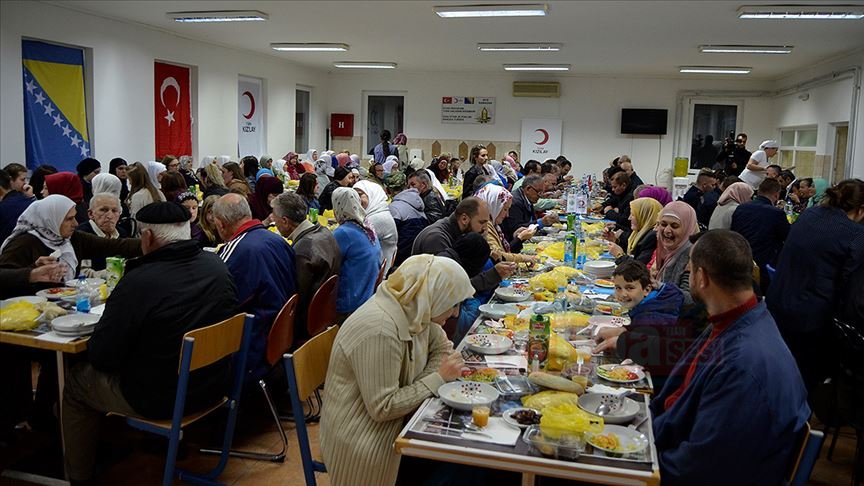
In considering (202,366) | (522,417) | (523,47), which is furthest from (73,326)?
(523,47)

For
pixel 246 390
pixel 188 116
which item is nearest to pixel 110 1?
pixel 188 116

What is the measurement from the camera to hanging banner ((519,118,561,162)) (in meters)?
16.8

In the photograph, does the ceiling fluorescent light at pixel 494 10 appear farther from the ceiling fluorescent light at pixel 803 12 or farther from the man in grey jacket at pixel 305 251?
the man in grey jacket at pixel 305 251

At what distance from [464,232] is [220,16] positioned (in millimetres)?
6795

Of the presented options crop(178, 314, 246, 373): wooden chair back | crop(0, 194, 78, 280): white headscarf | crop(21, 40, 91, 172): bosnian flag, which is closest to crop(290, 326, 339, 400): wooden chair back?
crop(178, 314, 246, 373): wooden chair back

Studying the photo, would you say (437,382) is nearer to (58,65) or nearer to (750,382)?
(750,382)

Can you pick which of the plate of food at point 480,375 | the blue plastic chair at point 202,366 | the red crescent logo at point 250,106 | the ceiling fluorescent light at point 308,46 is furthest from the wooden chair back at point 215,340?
the red crescent logo at point 250,106

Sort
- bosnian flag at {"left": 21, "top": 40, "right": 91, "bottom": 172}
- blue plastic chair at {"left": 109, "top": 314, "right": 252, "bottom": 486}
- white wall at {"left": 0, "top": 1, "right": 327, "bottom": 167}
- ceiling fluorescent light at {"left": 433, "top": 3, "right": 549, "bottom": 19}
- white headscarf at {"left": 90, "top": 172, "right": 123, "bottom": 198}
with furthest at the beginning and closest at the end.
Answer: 1. bosnian flag at {"left": 21, "top": 40, "right": 91, "bottom": 172}
2. white wall at {"left": 0, "top": 1, "right": 327, "bottom": 167}
3. ceiling fluorescent light at {"left": 433, "top": 3, "right": 549, "bottom": 19}
4. white headscarf at {"left": 90, "top": 172, "right": 123, "bottom": 198}
5. blue plastic chair at {"left": 109, "top": 314, "right": 252, "bottom": 486}

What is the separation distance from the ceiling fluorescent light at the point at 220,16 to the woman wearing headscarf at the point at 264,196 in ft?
10.2

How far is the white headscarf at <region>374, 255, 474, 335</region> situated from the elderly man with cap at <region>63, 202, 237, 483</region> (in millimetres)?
1020

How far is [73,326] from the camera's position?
303 cm

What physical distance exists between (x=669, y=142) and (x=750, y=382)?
1568cm

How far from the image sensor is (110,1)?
867cm

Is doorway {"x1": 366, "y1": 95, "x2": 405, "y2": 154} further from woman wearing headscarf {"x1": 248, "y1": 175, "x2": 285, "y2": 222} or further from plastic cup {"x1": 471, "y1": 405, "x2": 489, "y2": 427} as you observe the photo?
plastic cup {"x1": 471, "y1": 405, "x2": 489, "y2": 427}
